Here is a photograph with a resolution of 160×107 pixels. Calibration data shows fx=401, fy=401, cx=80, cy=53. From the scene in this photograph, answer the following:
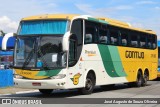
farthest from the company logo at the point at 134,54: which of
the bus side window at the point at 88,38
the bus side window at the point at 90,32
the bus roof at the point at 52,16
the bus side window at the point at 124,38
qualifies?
the bus roof at the point at 52,16

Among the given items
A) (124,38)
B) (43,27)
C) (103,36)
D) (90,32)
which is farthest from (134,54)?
(43,27)

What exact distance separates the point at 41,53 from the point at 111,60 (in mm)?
5418

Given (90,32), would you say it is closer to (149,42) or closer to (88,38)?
(88,38)

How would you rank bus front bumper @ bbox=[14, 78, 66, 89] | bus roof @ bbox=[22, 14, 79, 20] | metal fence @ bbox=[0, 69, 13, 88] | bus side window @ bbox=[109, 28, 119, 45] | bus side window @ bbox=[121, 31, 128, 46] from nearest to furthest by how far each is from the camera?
1. bus front bumper @ bbox=[14, 78, 66, 89]
2. bus roof @ bbox=[22, 14, 79, 20]
3. bus side window @ bbox=[109, 28, 119, 45]
4. bus side window @ bbox=[121, 31, 128, 46]
5. metal fence @ bbox=[0, 69, 13, 88]

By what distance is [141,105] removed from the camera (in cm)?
1322

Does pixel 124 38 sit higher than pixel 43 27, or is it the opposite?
pixel 43 27

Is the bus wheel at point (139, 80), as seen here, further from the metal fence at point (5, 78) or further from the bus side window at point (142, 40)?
the metal fence at point (5, 78)

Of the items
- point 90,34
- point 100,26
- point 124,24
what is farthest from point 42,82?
point 124,24

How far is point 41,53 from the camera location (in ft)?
51.8

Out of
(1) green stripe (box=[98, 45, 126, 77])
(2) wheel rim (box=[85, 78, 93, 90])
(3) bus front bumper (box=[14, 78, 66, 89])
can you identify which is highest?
(1) green stripe (box=[98, 45, 126, 77])

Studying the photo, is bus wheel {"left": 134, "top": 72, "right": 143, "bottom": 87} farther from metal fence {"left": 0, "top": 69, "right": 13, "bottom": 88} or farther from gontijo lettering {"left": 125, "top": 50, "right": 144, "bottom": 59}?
metal fence {"left": 0, "top": 69, "right": 13, "bottom": 88}

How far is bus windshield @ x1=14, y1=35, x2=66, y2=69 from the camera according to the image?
1570 cm

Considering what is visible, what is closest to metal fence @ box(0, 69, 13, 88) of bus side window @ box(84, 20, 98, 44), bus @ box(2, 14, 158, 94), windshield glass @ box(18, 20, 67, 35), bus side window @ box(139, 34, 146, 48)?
bus @ box(2, 14, 158, 94)

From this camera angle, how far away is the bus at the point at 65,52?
1569 cm
